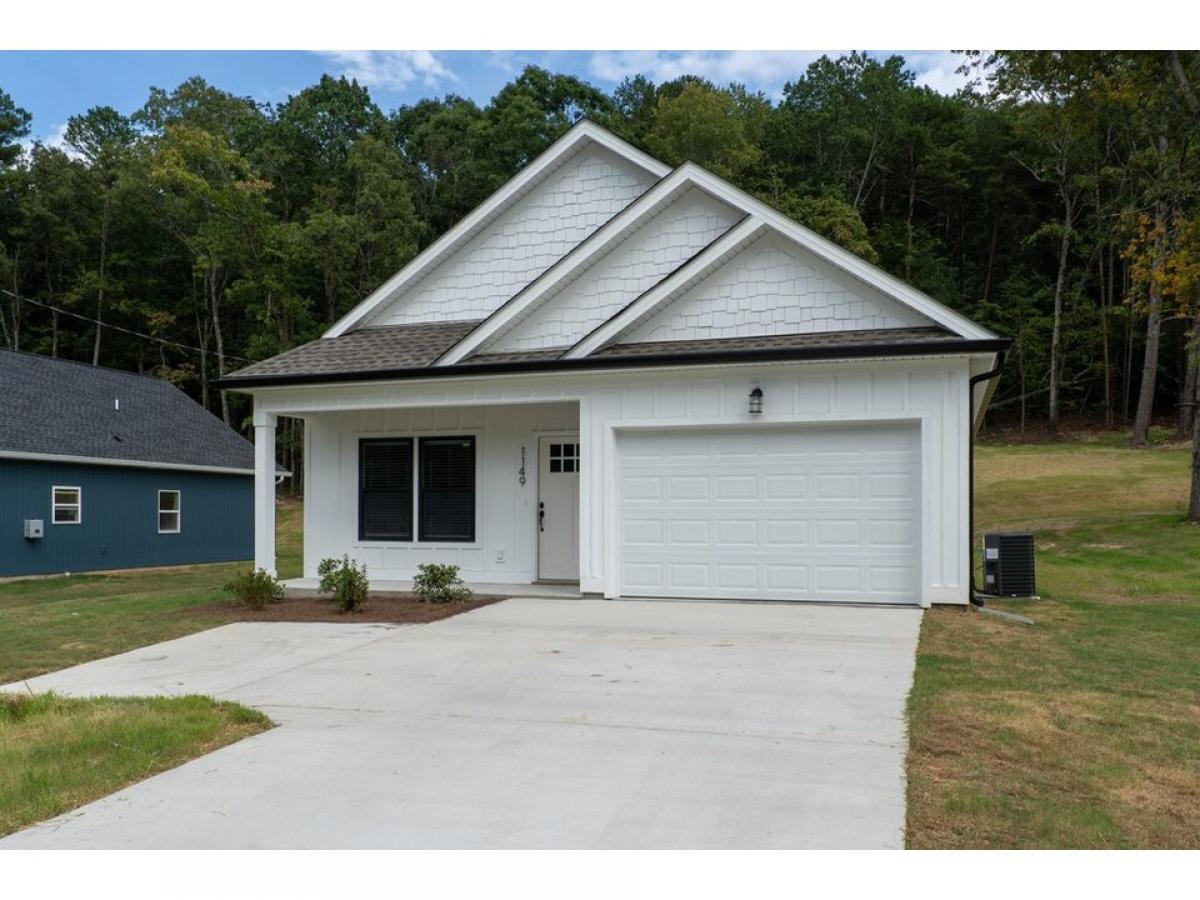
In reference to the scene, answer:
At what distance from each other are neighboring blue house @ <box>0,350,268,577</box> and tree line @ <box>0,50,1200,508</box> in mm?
10873

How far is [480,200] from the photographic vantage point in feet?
145

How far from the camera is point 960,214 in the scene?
48438 mm

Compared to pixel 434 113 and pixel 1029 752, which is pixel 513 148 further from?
pixel 1029 752

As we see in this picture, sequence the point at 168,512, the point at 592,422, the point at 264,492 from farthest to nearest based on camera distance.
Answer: the point at 168,512
the point at 264,492
the point at 592,422

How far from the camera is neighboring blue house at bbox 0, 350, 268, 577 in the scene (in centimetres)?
2000

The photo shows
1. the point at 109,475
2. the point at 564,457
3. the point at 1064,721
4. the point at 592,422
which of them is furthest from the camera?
the point at 109,475

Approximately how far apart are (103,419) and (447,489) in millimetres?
13755

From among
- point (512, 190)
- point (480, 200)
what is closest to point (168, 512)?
point (512, 190)

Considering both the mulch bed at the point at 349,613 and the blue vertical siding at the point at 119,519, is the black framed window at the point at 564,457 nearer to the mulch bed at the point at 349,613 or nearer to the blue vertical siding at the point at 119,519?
the mulch bed at the point at 349,613

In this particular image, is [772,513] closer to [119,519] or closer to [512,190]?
[512,190]

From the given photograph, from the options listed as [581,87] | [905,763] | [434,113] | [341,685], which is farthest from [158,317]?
[905,763]

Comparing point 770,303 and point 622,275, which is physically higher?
point 622,275

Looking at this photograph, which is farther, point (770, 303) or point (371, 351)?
point (371, 351)

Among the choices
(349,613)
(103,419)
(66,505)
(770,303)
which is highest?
(770,303)
